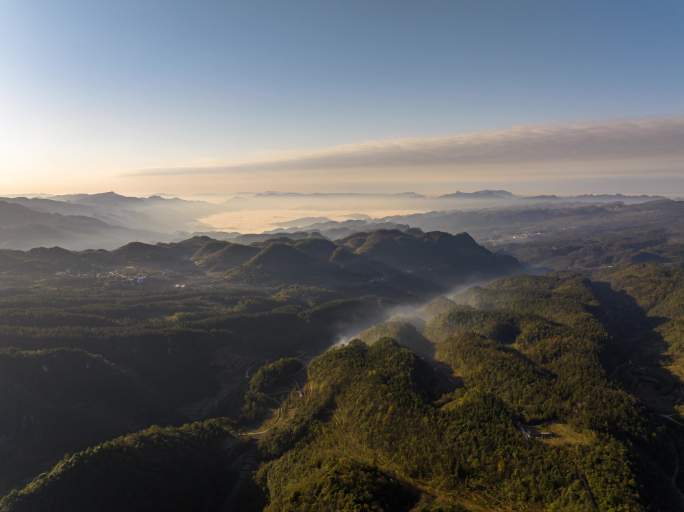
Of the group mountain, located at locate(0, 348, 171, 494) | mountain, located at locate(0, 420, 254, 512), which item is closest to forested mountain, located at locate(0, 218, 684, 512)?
mountain, located at locate(0, 420, 254, 512)

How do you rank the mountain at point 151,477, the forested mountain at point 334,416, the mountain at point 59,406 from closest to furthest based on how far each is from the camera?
the forested mountain at point 334,416, the mountain at point 151,477, the mountain at point 59,406

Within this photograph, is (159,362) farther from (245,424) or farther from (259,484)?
(259,484)

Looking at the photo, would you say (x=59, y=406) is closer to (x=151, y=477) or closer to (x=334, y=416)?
(x=151, y=477)

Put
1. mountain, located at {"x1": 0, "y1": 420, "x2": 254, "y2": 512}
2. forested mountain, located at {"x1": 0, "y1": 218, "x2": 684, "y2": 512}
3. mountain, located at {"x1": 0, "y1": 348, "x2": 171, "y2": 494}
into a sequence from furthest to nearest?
mountain, located at {"x1": 0, "y1": 348, "x2": 171, "y2": 494} → mountain, located at {"x1": 0, "y1": 420, "x2": 254, "y2": 512} → forested mountain, located at {"x1": 0, "y1": 218, "x2": 684, "y2": 512}

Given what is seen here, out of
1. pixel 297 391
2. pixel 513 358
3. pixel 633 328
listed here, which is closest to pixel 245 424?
pixel 297 391

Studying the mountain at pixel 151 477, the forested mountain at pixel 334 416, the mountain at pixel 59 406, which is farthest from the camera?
the mountain at pixel 59 406

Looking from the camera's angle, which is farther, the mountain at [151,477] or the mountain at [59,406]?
the mountain at [59,406]

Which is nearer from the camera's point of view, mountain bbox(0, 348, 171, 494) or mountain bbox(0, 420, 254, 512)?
mountain bbox(0, 420, 254, 512)

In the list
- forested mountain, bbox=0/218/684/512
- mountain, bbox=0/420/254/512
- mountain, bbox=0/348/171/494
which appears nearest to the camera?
forested mountain, bbox=0/218/684/512

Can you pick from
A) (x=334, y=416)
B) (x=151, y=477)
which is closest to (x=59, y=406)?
(x=151, y=477)

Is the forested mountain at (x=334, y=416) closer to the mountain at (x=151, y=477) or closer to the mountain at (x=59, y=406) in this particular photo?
the mountain at (x=151, y=477)

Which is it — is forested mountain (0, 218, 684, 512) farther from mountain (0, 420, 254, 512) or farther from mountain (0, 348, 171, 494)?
mountain (0, 348, 171, 494)

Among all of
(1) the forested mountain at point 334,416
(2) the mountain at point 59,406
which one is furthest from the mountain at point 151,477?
(2) the mountain at point 59,406
